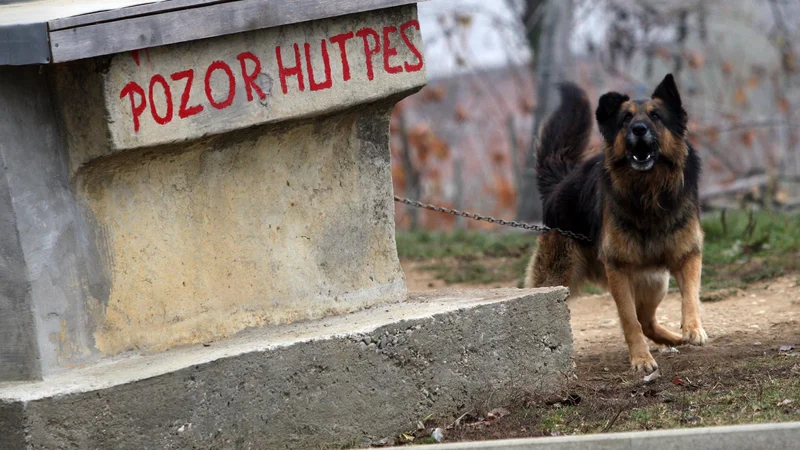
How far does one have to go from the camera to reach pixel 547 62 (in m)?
15.2

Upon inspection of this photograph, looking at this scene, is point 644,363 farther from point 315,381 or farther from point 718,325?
point 315,381

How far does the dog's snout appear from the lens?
662cm

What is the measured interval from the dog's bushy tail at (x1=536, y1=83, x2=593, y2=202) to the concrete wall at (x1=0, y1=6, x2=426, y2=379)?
8.05ft

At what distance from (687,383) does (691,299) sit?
4.36ft

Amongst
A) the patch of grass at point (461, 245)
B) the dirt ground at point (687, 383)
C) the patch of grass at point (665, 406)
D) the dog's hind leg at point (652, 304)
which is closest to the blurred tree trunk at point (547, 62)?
the patch of grass at point (461, 245)

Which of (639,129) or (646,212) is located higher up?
(639,129)

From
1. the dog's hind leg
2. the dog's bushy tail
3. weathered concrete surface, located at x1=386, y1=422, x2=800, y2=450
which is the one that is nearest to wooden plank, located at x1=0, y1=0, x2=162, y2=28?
weathered concrete surface, located at x1=386, y1=422, x2=800, y2=450

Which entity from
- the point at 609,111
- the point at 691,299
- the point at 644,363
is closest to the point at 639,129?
the point at 609,111

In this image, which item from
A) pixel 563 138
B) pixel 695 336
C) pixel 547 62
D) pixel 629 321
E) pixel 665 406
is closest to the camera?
pixel 665 406

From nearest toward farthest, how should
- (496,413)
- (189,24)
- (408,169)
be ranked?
(189,24) → (496,413) → (408,169)

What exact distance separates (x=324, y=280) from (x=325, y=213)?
1.13ft

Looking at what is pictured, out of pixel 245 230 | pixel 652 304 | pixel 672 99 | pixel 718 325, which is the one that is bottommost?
pixel 718 325

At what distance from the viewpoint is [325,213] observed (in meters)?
5.40

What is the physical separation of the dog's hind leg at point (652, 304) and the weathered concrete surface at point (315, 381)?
1.75 m
